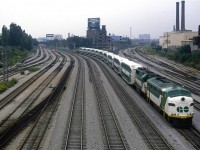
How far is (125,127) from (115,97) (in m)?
14.7

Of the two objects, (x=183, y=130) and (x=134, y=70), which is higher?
(x=134, y=70)

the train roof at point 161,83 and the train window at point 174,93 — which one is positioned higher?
the train roof at point 161,83

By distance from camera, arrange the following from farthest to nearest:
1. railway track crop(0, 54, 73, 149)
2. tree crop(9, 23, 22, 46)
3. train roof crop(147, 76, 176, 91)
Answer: tree crop(9, 23, 22, 46)
train roof crop(147, 76, 176, 91)
railway track crop(0, 54, 73, 149)

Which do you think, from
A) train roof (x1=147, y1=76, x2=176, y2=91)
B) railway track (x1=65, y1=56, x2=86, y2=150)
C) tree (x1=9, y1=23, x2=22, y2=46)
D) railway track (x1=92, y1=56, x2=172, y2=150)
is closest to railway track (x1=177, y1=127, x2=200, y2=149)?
railway track (x1=92, y1=56, x2=172, y2=150)

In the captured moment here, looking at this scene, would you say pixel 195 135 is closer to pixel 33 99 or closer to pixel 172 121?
pixel 172 121

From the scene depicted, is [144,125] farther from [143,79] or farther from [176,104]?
[143,79]

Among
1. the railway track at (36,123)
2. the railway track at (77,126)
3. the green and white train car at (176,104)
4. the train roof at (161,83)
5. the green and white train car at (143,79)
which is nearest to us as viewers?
the railway track at (77,126)

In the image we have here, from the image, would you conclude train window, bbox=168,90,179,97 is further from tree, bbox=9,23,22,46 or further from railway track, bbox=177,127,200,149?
tree, bbox=9,23,22,46

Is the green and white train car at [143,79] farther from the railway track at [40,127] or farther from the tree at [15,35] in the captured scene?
the tree at [15,35]

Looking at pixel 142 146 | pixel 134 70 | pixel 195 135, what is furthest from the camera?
pixel 134 70

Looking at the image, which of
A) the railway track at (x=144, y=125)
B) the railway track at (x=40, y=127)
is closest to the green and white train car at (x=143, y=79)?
the railway track at (x=144, y=125)

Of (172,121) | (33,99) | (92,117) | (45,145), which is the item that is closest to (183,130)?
(172,121)

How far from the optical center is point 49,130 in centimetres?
2719

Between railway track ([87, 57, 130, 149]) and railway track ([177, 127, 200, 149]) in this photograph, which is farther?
railway track ([177, 127, 200, 149])
